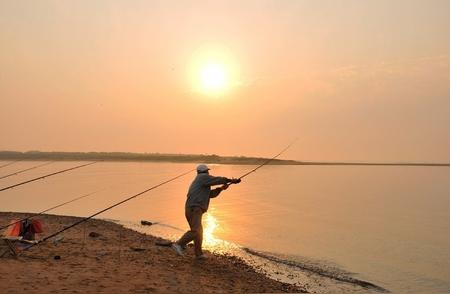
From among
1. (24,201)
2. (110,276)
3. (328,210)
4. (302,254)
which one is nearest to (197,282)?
(110,276)

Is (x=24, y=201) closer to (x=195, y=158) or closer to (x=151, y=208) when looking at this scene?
(x=151, y=208)

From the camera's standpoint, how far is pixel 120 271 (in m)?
8.55

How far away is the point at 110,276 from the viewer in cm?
807

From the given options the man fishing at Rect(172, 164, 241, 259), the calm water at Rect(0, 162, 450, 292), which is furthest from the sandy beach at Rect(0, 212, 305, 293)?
the calm water at Rect(0, 162, 450, 292)

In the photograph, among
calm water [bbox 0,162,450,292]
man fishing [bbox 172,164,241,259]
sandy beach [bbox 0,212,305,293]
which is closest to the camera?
sandy beach [bbox 0,212,305,293]

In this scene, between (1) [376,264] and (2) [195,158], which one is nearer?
(1) [376,264]

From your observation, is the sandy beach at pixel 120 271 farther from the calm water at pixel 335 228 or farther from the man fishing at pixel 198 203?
the calm water at pixel 335 228

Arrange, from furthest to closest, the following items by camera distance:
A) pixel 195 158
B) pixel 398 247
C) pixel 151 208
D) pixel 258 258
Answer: pixel 195 158 → pixel 151 208 → pixel 398 247 → pixel 258 258

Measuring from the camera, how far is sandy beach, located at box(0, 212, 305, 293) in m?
7.36

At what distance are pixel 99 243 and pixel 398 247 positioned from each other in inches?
370

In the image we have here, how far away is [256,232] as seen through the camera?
17266mm

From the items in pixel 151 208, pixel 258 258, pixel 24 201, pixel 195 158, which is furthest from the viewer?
pixel 195 158

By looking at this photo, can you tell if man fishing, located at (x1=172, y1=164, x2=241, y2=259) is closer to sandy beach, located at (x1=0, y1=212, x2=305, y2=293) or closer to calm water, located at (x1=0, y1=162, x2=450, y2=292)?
sandy beach, located at (x1=0, y1=212, x2=305, y2=293)

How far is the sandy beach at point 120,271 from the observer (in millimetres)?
7363
